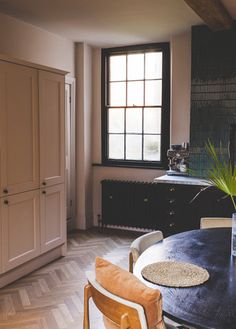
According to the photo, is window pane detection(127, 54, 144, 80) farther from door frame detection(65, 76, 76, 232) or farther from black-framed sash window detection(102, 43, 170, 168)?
door frame detection(65, 76, 76, 232)

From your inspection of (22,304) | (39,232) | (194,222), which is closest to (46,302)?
(22,304)

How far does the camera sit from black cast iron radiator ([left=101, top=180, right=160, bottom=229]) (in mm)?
5184

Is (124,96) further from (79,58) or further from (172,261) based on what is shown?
(172,261)

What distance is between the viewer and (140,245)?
2.44 metres

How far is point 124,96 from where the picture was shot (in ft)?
17.9

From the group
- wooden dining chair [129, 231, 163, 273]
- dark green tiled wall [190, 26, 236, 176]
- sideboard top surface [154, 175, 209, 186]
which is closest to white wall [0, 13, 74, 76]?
dark green tiled wall [190, 26, 236, 176]

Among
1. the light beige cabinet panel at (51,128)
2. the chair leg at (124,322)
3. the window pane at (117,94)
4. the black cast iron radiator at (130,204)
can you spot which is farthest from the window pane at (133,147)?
the chair leg at (124,322)

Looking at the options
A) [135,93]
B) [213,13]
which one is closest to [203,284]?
[213,13]

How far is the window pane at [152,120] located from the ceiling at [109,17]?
0.94 metres

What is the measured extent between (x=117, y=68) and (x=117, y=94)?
0.37 meters

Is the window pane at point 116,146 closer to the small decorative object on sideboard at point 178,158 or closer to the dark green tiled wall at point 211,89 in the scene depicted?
the small decorative object on sideboard at point 178,158

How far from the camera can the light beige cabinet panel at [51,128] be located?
3.89 meters

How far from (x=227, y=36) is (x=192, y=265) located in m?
3.19

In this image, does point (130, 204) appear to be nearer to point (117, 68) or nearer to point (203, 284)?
point (117, 68)
